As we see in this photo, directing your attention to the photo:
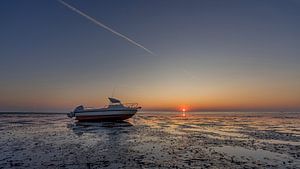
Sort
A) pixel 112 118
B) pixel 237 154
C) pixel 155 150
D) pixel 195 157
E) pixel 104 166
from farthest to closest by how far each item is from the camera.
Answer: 1. pixel 112 118
2. pixel 155 150
3. pixel 237 154
4. pixel 195 157
5. pixel 104 166

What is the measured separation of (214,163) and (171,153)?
4.30m

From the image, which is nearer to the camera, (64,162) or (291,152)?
(64,162)

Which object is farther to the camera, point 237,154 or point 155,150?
point 155,150

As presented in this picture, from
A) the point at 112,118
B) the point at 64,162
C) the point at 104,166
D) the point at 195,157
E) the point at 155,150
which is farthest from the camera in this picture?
the point at 112,118

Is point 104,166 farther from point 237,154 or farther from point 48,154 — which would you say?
point 237,154

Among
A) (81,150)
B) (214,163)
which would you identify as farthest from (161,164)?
(81,150)

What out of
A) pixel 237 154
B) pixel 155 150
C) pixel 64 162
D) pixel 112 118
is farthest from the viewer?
pixel 112 118

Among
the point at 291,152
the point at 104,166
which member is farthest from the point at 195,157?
the point at 291,152

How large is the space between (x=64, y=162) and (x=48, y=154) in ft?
11.5

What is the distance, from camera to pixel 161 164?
16.8 metres

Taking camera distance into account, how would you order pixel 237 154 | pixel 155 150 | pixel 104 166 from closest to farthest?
Result: pixel 104 166 < pixel 237 154 < pixel 155 150

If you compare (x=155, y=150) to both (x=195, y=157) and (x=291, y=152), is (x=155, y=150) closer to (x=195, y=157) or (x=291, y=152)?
(x=195, y=157)

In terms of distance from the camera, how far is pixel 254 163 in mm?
17094

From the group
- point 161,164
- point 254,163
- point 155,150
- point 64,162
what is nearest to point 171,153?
point 155,150
